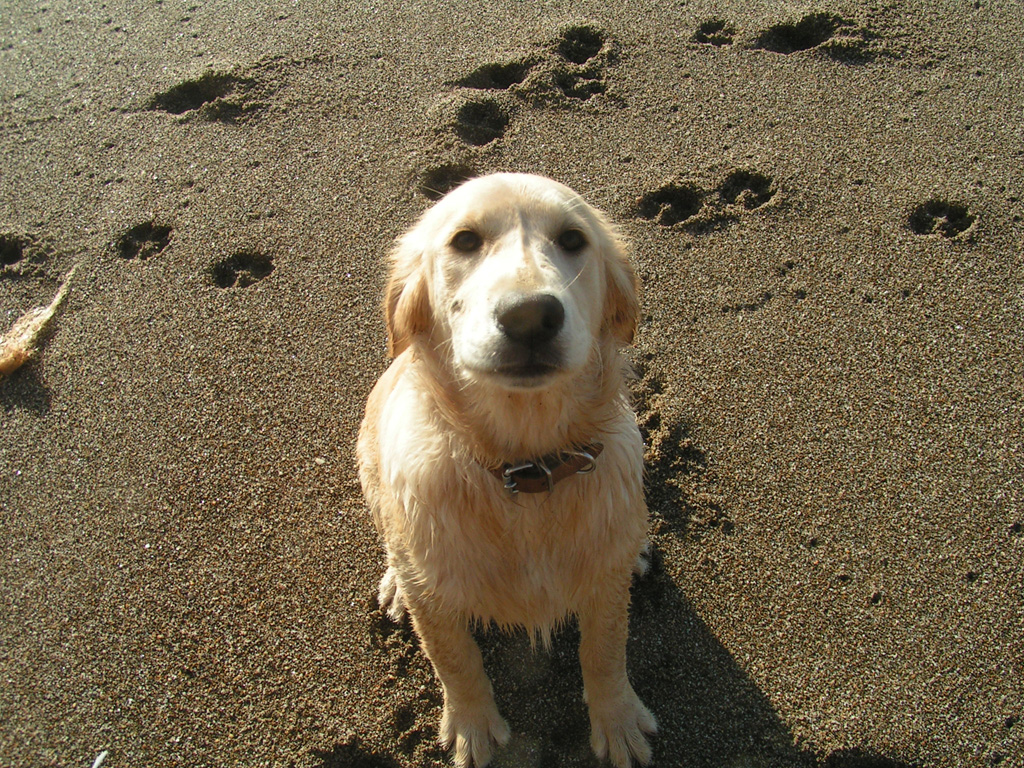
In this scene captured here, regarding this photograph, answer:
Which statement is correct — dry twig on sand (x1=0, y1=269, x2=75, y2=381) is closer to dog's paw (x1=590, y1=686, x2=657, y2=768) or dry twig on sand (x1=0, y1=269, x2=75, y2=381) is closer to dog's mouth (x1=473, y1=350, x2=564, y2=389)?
dog's mouth (x1=473, y1=350, x2=564, y2=389)

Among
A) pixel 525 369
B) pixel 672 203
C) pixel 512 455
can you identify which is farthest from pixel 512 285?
pixel 672 203

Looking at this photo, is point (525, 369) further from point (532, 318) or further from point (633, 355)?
point (633, 355)

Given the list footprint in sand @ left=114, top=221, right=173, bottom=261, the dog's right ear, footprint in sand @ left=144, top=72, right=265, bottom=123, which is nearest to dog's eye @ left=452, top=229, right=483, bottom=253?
the dog's right ear

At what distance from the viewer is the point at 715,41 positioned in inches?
177

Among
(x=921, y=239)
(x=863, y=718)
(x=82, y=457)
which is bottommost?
(x=863, y=718)

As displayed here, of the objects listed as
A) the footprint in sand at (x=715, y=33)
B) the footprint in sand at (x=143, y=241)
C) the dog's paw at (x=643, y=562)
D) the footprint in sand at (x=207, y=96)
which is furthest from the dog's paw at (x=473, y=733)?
the footprint in sand at (x=715, y=33)

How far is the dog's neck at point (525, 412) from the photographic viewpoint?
1.97 m

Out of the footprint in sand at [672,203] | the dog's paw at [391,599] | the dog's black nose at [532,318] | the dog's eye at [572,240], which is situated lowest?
the dog's paw at [391,599]

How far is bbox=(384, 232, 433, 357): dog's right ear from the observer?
216cm

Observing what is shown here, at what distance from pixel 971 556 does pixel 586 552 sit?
5.15ft

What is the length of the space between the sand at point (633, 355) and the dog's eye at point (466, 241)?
138cm

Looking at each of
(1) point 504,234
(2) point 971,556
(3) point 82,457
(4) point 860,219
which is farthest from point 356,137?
(2) point 971,556

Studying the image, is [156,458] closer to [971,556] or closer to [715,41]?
[971,556]

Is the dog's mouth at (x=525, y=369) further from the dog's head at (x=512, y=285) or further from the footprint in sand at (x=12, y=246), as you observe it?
the footprint in sand at (x=12, y=246)
